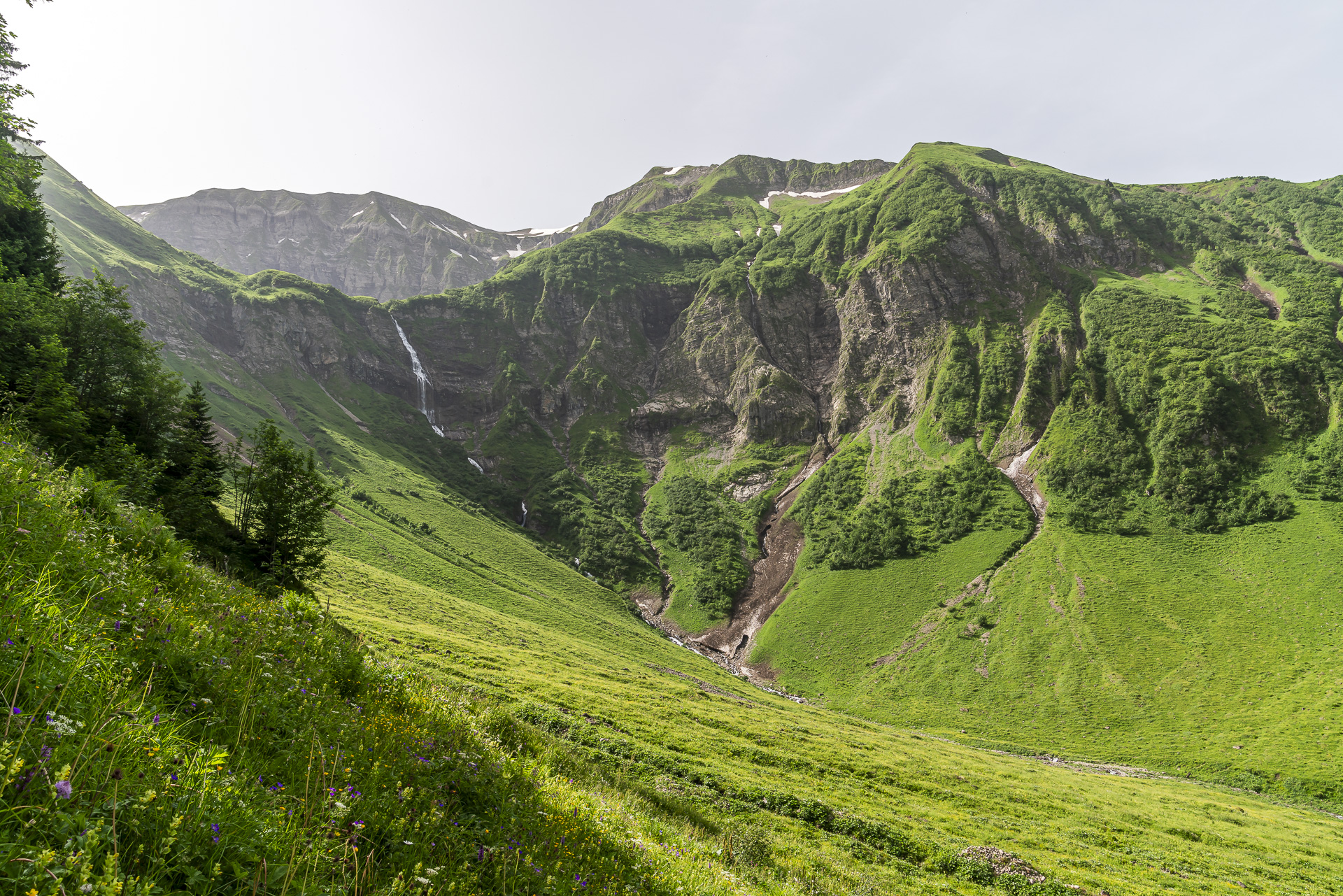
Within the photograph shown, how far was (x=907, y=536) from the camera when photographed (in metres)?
106

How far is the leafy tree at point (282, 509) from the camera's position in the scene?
2597 cm

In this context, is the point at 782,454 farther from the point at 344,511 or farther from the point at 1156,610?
the point at 344,511

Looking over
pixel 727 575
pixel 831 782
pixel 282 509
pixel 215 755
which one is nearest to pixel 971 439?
pixel 727 575

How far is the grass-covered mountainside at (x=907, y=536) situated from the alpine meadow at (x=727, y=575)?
55cm

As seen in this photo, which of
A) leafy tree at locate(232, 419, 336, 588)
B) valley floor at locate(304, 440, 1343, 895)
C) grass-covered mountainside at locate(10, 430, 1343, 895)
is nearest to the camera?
grass-covered mountainside at locate(10, 430, 1343, 895)

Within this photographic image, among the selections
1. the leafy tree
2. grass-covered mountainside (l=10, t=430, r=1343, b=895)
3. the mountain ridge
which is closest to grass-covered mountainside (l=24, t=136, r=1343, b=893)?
grass-covered mountainside (l=10, t=430, r=1343, b=895)

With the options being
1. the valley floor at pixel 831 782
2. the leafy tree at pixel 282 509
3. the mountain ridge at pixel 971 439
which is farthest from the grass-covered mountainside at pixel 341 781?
the mountain ridge at pixel 971 439

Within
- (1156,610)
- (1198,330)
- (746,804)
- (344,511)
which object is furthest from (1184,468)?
(344,511)

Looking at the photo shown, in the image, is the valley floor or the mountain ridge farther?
the mountain ridge

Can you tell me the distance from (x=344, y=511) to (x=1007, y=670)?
108m

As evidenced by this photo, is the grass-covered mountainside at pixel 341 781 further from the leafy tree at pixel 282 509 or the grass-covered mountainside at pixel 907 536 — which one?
the leafy tree at pixel 282 509

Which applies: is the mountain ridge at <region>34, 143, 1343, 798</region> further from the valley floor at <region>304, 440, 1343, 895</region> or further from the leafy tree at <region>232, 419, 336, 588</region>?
the leafy tree at <region>232, 419, 336, 588</region>

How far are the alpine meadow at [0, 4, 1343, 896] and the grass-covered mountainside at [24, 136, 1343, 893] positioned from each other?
0.55m

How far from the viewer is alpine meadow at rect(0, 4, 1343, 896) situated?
4742mm
